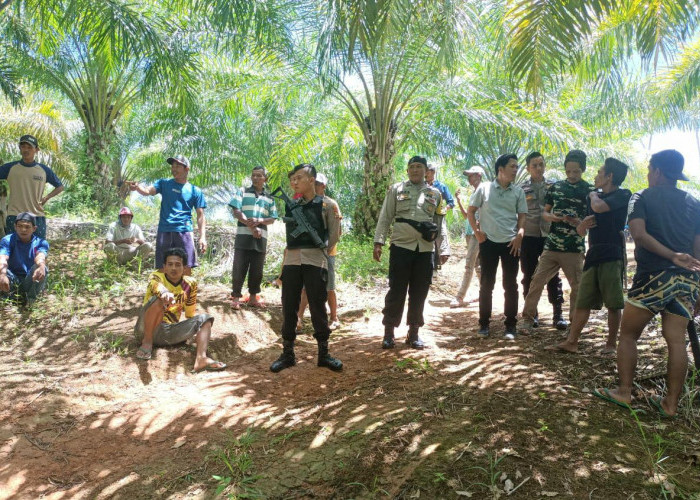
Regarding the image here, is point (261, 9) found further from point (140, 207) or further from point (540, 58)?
point (140, 207)

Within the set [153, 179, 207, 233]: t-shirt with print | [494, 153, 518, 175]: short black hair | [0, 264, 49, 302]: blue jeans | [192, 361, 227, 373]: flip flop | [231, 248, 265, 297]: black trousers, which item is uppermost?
[494, 153, 518, 175]: short black hair

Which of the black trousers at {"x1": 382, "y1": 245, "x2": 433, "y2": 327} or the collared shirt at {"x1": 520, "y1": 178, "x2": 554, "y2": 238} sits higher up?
the collared shirt at {"x1": 520, "y1": 178, "x2": 554, "y2": 238}

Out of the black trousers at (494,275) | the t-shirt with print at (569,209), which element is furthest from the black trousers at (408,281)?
the t-shirt with print at (569,209)

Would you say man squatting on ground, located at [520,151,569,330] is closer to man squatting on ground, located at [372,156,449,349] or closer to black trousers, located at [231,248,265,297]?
man squatting on ground, located at [372,156,449,349]

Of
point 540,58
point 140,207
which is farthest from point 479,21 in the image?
point 140,207

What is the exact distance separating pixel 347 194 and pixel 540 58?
1541cm

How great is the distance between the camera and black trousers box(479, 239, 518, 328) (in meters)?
4.47

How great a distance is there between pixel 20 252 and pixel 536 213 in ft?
19.6

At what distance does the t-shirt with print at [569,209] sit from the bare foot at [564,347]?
0.93 meters

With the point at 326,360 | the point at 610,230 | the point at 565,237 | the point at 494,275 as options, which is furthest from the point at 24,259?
the point at 610,230

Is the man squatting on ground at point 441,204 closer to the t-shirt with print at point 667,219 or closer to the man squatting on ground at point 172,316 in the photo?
the t-shirt with print at point 667,219

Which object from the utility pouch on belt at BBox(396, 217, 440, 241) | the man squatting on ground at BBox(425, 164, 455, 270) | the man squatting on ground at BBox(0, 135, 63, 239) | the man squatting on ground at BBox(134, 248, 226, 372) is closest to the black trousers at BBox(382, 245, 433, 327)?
the utility pouch on belt at BBox(396, 217, 440, 241)

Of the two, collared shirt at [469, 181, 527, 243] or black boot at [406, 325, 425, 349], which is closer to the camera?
black boot at [406, 325, 425, 349]

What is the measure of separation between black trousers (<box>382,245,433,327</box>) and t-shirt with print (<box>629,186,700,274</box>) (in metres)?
1.80
